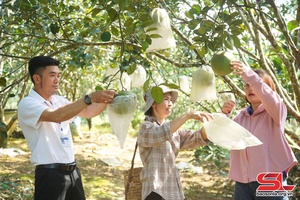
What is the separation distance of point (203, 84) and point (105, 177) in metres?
3.47

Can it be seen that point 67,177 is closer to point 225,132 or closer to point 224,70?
point 225,132

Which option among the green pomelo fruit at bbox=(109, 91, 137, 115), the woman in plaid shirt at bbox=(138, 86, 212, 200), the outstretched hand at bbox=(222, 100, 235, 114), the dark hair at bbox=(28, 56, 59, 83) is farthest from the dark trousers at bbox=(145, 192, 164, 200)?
the dark hair at bbox=(28, 56, 59, 83)

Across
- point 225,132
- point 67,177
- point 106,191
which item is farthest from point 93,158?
point 225,132

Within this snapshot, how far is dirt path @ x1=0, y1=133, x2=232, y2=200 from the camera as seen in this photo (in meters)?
3.47

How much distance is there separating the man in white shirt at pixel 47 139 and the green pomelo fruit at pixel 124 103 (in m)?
0.38

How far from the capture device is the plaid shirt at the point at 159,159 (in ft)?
4.87

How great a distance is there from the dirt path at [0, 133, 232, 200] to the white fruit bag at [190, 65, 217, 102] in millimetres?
1847

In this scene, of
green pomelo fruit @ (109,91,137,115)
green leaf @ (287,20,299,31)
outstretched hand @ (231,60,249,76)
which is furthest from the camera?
green leaf @ (287,20,299,31)

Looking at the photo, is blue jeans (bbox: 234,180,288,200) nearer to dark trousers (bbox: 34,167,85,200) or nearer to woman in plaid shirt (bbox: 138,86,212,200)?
woman in plaid shirt (bbox: 138,86,212,200)

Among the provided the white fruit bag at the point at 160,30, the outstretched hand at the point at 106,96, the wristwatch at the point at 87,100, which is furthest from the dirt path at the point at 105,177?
the white fruit bag at the point at 160,30

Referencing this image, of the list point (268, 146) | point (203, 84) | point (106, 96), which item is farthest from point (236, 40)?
point (268, 146)

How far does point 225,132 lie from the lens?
1298 mm

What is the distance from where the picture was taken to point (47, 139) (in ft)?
4.96

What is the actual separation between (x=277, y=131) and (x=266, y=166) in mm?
143
